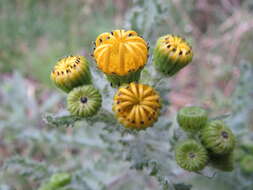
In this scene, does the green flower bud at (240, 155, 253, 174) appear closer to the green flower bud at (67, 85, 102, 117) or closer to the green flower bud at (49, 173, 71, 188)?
the green flower bud at (49, 173, 71, 188)

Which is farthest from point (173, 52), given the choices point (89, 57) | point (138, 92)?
point (89, 57)

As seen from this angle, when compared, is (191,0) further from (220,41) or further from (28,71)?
(28,71)

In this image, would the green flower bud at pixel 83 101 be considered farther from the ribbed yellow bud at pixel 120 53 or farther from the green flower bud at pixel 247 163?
the green flower bud at pixel 247 163

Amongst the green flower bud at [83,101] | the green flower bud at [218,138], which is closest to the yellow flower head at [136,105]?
the green flower bud at [83,101]

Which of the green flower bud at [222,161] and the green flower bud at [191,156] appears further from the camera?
the green flower bud at [222,161]

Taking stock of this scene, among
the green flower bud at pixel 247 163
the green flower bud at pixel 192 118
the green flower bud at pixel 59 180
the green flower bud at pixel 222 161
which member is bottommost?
the green flower bud at pixel 247 163

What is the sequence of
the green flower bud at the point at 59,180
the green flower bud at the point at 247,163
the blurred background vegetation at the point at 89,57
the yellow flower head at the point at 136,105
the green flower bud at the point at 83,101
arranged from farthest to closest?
the blurred background vegetation at the point at 89,57 < the green flower bud at the point at 247,163 < the green flower bud at the point at 59,180 < the green flower bud at the point at 83,101 < the yellow flower head at the point at 136,105

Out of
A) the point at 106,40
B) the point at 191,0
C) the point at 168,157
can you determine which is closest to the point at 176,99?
the point at 191,0
